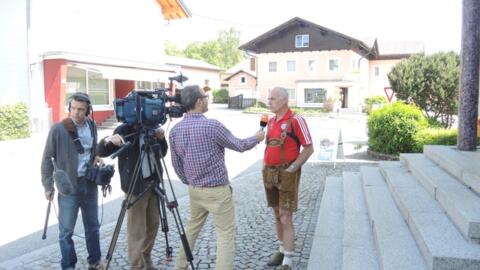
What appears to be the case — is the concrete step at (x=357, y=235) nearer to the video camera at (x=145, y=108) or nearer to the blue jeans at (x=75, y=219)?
the video camera at (x=145, y=108)

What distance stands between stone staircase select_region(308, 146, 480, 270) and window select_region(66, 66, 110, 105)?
1631 centimetres

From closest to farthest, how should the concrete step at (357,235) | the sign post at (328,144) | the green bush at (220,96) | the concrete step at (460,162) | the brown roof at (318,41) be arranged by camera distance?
the concrete step at (357,235) → the concrete step at (460,162) → the sign post at (328,144) → the brown roof at (318,41) → the green bush at (220,96)

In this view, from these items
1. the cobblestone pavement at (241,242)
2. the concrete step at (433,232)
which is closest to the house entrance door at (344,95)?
the cobblestone pavement at (241,242)

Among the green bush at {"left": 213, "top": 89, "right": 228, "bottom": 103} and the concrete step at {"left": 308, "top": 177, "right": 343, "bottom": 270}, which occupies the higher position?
the green bush at {"left": 213, "top": 89, "right": 228, "bottom": 103}

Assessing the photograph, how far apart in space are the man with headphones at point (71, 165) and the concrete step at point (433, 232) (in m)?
2.96

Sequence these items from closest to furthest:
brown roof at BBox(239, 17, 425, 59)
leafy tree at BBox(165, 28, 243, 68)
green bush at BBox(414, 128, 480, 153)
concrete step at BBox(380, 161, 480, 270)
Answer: concrete step at BBox(380, 161, 480, 270), green bush at BBox(414, 128, 480, 153), brown roof at BBox(239, 17, 425, 59), leafy tree at BBox(165, 28, 243, 68)

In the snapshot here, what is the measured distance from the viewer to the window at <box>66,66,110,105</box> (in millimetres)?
19984

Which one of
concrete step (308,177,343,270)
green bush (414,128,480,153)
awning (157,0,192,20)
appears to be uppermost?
awning (157,0,192,20)

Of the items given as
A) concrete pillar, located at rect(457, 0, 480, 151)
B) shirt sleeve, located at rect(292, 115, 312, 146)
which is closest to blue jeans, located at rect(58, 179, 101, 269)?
shirt sleeve, located at rect(292, 115, 312, 146)

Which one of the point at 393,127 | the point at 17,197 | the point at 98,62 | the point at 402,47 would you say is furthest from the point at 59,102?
the point at 402,47

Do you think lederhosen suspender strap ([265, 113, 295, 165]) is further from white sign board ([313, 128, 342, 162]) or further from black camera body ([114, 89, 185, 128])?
white sign board ([313, 128, 342, 162])

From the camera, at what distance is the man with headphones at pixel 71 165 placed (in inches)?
157

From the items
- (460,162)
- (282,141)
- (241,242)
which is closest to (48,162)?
(282,141)

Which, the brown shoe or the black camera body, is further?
the brown shoe
